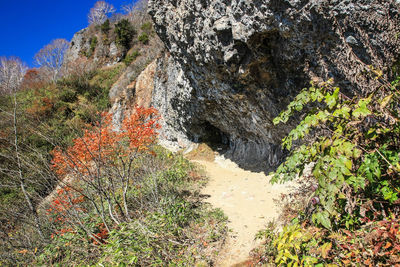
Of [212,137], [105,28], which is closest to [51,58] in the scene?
[105,28]

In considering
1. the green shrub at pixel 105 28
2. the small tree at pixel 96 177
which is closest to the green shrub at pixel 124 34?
the green shrub at pixel 105 28

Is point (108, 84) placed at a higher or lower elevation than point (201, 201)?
higher

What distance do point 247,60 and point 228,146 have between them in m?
5.42

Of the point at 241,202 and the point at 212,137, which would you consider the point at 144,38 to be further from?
the point at 241,202

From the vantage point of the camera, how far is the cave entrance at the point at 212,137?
10778 mm

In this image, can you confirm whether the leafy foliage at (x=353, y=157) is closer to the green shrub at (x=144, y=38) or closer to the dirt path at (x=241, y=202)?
the dirt path at (x=241, y=202)

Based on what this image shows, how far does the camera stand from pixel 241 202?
17.9 feet

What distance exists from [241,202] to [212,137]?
589cm

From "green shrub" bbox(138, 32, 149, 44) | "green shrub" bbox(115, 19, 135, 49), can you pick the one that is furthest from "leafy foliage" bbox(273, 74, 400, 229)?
"green shrub" bbox(115, 19, 135, 49)

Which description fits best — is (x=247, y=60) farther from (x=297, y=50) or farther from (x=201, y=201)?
(x=201, y=201)

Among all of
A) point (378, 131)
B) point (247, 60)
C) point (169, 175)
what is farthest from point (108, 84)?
point (378, 131)

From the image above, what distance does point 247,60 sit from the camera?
5.71 metres

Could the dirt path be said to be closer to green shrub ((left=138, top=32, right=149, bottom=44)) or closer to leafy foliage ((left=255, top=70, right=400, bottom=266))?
leafy foliage ((left=255, top=70, right=400, bottom=266))

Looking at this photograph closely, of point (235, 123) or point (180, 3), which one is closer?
point (180, 3)
